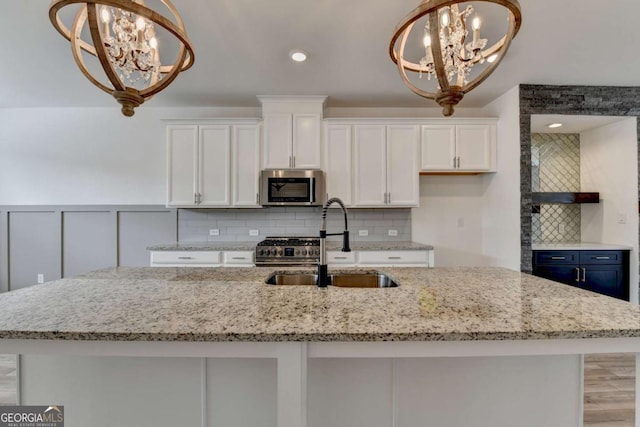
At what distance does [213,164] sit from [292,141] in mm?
971

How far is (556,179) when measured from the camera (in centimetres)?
370

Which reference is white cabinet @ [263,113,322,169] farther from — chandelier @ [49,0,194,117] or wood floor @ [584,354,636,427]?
wood floor @ [584,354,636,427]

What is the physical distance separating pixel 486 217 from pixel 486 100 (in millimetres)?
1457

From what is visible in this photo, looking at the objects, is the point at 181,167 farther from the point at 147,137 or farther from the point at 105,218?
the point at 105,218

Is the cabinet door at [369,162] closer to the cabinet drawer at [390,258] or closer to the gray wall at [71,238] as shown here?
the cabinet drawer at [390,258]

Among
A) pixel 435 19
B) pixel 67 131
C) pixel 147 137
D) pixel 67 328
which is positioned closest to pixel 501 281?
pixel 435 19

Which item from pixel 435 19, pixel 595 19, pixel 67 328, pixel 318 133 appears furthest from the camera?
pixel 318 133

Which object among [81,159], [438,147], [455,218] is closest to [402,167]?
[438,147]

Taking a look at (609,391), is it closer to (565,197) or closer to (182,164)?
(565,197)

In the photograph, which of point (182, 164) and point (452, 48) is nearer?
point (452, 48)

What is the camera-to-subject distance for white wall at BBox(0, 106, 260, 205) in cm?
368

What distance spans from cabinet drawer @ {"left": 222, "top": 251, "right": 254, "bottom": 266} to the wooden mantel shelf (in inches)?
136

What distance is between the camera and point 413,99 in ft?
11.1

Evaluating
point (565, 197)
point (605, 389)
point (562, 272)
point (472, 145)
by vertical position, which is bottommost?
point (605, 389)
